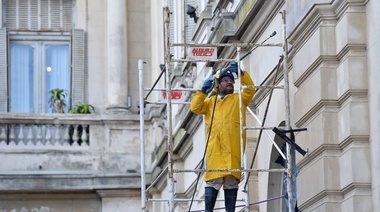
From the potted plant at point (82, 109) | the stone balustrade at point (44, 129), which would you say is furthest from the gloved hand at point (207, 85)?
the potted plant at point (82, 109)

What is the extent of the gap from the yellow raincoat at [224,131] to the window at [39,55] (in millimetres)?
15537

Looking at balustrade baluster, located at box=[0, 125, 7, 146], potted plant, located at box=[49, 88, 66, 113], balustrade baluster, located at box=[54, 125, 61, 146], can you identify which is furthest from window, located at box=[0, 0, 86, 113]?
balustrade baluster, located at box=[54, 125, 61, 146]

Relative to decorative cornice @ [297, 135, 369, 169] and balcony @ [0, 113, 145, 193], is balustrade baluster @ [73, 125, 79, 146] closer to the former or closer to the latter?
balcony @ [0, 113, 145, 193]

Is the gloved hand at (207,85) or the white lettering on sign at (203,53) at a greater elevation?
the white lettering on sign at (203,53)

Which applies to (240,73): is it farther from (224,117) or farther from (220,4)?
(220,4)

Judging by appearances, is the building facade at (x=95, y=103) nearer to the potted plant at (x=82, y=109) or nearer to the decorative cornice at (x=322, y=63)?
the potted plant at (x=82, y=109)

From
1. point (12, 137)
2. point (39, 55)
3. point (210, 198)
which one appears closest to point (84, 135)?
point (12, 137)

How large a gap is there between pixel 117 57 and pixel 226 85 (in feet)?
49.9

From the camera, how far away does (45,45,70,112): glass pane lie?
2864 centimetres

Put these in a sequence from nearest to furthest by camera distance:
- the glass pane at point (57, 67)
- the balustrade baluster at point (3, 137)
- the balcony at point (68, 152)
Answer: the balcony at point (68, 152), the balustrade baluster at point (3, 137), the glass pane at point (57, 67)

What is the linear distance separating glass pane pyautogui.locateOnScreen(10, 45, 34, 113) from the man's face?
1593 centimetres

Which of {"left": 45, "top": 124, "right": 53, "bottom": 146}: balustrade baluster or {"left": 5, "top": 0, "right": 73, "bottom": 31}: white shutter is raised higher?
{"left": 5, "top": 0, "right": 73, "bottom": 31}: white shutter

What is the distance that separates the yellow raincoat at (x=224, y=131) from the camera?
1262 centimetres

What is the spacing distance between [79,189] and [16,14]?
4.21 m
